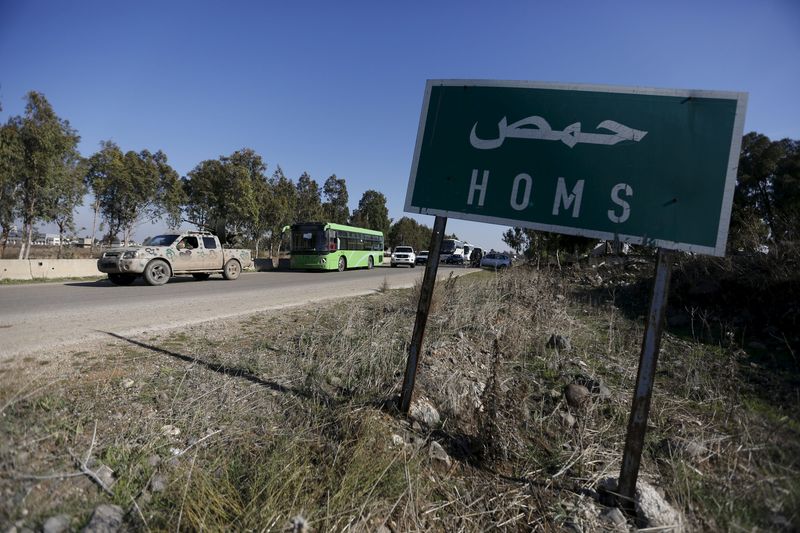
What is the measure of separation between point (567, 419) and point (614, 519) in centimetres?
104

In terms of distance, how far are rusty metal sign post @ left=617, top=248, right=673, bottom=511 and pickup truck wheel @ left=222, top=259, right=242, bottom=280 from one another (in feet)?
50.9

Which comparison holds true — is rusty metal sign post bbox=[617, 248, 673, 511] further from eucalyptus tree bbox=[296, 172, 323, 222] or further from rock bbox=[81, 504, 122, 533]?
eucalyptus tree bbox=[296, 172, 323, 222]

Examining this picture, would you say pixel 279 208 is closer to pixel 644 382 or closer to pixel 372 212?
pixel 372 212

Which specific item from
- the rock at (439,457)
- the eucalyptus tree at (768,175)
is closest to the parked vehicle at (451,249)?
the eucalyptus tree at (768,175)

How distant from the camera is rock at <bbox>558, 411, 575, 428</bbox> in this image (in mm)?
3010

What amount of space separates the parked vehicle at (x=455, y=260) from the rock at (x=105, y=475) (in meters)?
38.0

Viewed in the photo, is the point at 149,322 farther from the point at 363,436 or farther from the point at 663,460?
the point at 663,460

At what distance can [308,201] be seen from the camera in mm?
43375

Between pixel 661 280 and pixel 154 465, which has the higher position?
pixel 661 280

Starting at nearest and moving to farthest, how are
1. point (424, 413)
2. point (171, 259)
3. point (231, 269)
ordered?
point (424, 413) → point (171, 259) → point (231, 269)

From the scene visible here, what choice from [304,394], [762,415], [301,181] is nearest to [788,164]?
[762,415]

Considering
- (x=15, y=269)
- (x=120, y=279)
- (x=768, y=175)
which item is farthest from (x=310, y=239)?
(x=768, y=175)

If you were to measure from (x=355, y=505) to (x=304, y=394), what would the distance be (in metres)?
1.26

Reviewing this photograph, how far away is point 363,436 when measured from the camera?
2361mm
